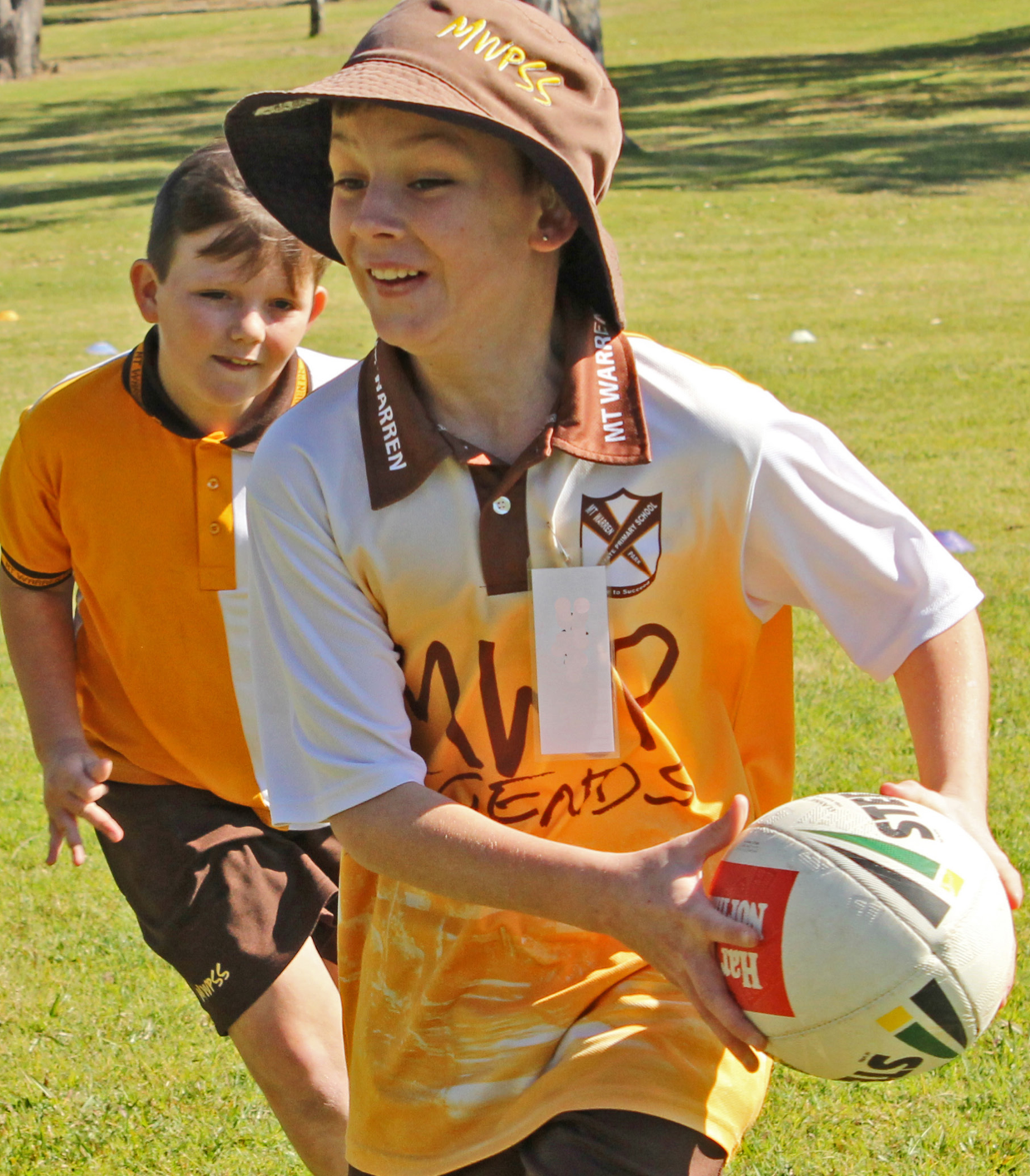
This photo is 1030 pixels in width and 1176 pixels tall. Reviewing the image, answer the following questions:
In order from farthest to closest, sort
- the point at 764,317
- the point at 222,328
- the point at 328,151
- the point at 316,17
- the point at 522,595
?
the point at 316,17, the point at 764,317, the point at 222,328, the point at 328,151, the point at 522,595

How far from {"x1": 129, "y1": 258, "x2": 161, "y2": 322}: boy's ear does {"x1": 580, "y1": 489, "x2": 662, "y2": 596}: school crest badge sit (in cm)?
174

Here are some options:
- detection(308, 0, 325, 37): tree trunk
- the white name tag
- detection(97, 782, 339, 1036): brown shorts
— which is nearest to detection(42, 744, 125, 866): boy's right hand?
detection(97, 782, 339, 1036): brown shorts

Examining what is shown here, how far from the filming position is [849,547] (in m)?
2.38

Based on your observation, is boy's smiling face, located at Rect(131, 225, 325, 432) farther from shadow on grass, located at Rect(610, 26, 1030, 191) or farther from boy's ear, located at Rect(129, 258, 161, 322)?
shadow on grass, located at Rect(610, 26, 1030, 191)

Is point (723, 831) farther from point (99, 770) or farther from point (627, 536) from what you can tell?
point (99, 770)

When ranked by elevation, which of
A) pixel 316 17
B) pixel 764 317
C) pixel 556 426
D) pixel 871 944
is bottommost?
pixel 316 17

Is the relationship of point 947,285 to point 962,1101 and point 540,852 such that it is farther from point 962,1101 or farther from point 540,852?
point 540,852

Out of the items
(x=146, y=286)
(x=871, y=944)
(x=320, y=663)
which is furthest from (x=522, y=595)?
(x=146, y=286)

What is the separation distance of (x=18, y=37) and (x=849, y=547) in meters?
43.1

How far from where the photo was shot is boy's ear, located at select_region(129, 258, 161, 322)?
12.3 ft

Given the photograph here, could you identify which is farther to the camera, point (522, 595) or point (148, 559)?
point (148, 559)

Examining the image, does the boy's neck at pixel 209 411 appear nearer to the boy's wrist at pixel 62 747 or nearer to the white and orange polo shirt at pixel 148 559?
the white and orange polo shirt at pixel 148 559

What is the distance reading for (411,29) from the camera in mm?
2354

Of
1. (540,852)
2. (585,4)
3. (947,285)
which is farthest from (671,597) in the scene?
(585,4)
